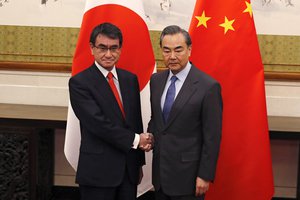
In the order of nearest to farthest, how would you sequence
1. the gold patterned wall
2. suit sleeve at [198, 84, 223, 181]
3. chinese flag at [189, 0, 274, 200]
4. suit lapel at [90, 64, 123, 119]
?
1. suit sleeve at [198, 84, 223, 181]
2. suit lapel at [90, 64, 123, 119]
3. chinese flag at [189, 0, 274, 200]
4. the gold patterned wall

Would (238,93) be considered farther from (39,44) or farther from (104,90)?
(39,44)

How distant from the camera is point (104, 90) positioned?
1984mm

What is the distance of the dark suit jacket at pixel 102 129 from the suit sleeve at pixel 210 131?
32cm

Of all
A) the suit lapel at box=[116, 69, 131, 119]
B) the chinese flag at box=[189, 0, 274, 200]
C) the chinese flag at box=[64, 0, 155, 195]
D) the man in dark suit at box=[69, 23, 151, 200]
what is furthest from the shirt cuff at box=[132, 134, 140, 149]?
the chinese flag at box=[189, 0, 274, 200]

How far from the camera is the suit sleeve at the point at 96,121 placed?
6.32ft

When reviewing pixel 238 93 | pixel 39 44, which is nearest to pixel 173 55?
pixel 238 93

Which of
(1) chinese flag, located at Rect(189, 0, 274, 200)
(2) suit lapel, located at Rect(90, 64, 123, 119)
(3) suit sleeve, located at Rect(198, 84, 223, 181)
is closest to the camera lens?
(3) suit sleeve, located at Rect(198, 84, 223, 181)

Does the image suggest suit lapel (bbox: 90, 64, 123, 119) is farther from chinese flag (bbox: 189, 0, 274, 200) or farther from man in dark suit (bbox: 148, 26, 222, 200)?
chinese flag (bbox: 189, 0, 274, 200)

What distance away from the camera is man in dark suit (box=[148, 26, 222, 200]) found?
1879 mm

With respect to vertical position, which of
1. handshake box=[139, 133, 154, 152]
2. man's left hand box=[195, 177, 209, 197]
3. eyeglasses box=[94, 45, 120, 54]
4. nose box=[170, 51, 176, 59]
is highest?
eyeglasses box=[94, 45, 120, 54]

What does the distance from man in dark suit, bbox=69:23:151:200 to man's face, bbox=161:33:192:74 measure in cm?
23

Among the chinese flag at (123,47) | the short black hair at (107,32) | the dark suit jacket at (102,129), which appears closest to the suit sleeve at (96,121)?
the dark suit jacket at (102,129)

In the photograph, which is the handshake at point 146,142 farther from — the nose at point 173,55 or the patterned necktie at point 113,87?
the nose at point 173,55

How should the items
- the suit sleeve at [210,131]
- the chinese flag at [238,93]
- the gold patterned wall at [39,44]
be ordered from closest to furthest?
the suit sleeve at [210,131], the chinese flag at [238,93], the gold patterned wall at [39,44]
